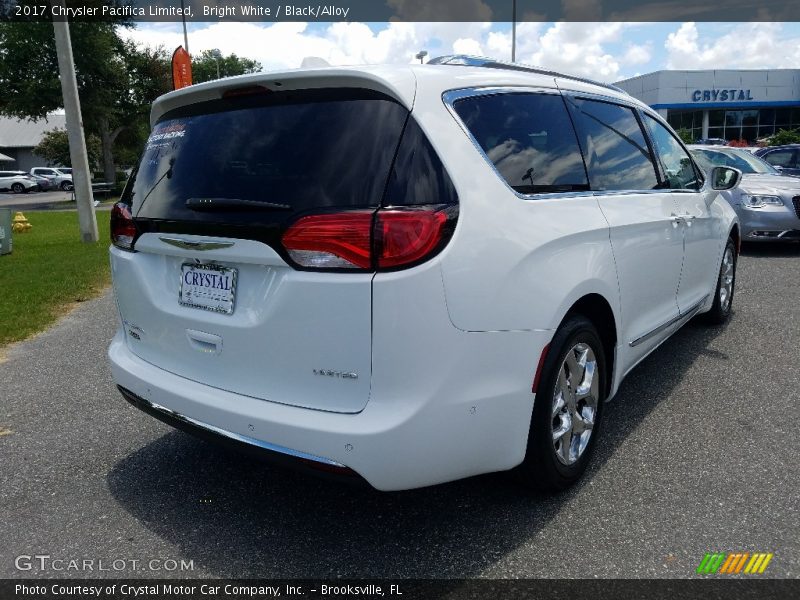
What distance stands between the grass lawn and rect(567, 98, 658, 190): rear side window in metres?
5.30

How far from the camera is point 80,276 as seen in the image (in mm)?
9367

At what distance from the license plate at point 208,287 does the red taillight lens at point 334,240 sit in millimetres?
380

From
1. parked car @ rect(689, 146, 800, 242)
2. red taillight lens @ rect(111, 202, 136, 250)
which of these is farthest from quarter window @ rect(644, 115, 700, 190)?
parked car @ rect(689, 146, 800, 242)

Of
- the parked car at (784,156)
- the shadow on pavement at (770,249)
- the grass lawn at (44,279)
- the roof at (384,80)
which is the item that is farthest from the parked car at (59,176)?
the roof at (384,80)

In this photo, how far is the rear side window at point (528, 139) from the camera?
266 cm

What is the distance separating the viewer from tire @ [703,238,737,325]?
18.6 ft

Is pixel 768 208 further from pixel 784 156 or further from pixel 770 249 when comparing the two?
pixel 784 156

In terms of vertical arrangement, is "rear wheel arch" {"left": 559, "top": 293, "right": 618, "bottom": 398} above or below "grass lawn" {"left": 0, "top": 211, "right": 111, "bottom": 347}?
above

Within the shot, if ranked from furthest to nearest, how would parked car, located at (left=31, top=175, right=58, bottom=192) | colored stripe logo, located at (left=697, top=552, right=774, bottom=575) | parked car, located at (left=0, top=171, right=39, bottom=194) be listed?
parked car, located at (left=31, top=175, right=58, bottom=192) → parked car, located at (left=0, top=171, right=39, bottom=194) → colored stripe logo, located at (left=697, top=552, right=774, bottom=575)

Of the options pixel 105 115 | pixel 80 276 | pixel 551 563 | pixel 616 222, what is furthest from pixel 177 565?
pixel 105 115

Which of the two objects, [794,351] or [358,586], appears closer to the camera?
[358,586]

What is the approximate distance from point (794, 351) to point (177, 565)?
473cm

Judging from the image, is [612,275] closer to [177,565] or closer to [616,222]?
[616,222]

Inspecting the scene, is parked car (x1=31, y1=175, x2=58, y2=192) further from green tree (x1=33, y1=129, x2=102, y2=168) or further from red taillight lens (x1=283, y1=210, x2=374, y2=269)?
red taillight lens (x1=283, y1=210, x2=374, y2=269)
